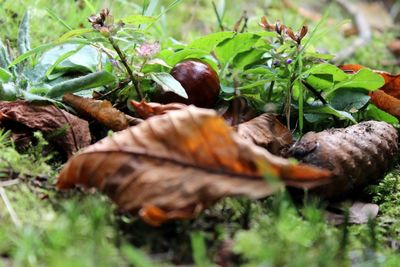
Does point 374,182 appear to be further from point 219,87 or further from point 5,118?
point 5,118

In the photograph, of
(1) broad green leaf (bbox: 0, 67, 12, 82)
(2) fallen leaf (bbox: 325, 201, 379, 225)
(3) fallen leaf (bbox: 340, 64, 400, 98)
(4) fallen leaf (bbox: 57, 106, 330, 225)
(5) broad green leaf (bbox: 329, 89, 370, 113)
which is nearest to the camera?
(4) fallen leaf (bbox: 57, 106, 330, 225)

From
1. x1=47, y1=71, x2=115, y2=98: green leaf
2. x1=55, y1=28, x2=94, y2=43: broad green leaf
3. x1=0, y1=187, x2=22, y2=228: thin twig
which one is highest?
→ x1=55, y1=28, x2=94, y2=43: broad green leaf

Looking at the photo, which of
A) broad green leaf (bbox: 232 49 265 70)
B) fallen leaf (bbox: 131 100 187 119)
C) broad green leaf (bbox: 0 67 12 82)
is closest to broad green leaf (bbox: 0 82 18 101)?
broad green leaf (bbox: 0 67 12 82)

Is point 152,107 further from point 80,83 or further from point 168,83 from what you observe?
point 80,83

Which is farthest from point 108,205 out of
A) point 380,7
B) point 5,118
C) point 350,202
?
point 380,7

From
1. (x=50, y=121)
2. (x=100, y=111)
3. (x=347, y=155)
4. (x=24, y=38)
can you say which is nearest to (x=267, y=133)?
(x=347, y=155)

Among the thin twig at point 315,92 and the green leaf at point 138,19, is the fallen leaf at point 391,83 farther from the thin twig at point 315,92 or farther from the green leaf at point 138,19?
the green leaf at point 138,19

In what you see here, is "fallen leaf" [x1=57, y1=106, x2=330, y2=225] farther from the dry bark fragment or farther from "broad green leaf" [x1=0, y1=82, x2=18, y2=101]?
"broad green leaf" [x1=0, y1=82, x2=18, y2=101]
